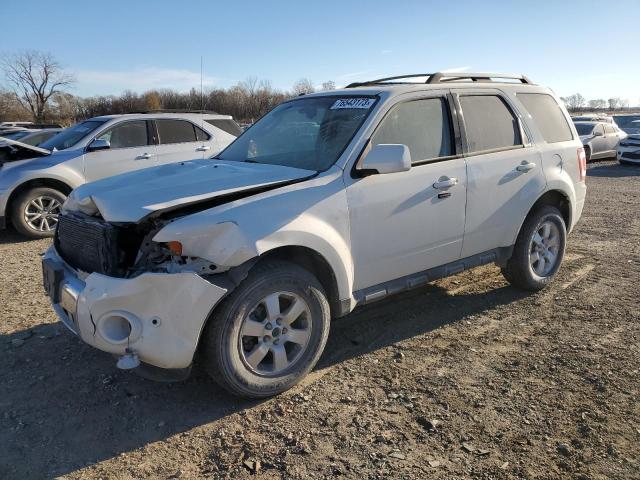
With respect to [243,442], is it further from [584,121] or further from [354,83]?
[584,121]

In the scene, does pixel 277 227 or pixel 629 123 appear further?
pixel 629 123

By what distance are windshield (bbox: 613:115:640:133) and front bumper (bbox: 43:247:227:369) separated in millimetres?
23766

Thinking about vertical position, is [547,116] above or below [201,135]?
above

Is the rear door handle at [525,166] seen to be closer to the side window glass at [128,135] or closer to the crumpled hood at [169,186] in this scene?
the crumpled hood at [169,186]

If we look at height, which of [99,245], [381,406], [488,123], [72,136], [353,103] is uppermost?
[353,103]

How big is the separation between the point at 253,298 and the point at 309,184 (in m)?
0.81

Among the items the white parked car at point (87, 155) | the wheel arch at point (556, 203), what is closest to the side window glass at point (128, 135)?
the white parked car at point (87, 155)

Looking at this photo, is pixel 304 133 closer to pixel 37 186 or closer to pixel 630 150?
pixel 37 186

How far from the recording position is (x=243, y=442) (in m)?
2.89

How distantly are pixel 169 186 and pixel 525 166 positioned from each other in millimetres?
3045

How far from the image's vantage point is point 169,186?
3303 millimetres

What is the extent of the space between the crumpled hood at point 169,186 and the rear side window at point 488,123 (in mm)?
1608

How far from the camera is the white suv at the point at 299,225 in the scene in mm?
2879

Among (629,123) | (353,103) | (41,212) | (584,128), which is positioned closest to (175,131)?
(41,212)
